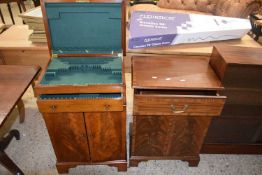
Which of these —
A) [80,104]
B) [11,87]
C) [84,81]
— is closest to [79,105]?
[80,104]

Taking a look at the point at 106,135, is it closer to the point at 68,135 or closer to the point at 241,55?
the point at 68,135

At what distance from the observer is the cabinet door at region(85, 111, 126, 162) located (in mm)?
1150

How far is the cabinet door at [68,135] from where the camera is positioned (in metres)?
1.14

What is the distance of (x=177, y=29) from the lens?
4.97 feet

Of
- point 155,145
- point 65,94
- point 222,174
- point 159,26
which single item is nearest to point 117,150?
point 155,145

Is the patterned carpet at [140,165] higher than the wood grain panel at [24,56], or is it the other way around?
the wood grain panel at [24,56]

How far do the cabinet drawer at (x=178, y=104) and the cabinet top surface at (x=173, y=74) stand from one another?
0.06m

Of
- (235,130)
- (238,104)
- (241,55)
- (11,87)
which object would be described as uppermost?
(241,55)

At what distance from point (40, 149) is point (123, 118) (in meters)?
0.92

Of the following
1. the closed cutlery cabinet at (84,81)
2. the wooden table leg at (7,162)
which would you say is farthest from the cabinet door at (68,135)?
the wooden table leg at (7,162)

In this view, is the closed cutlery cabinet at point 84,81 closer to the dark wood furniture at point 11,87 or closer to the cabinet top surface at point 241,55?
the dark wood furniture at point 11,87

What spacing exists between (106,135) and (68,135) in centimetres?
23

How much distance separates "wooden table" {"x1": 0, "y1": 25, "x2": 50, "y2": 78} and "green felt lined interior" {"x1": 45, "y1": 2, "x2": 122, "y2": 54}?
0.60 meters

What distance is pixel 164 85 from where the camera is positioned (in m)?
1.10
